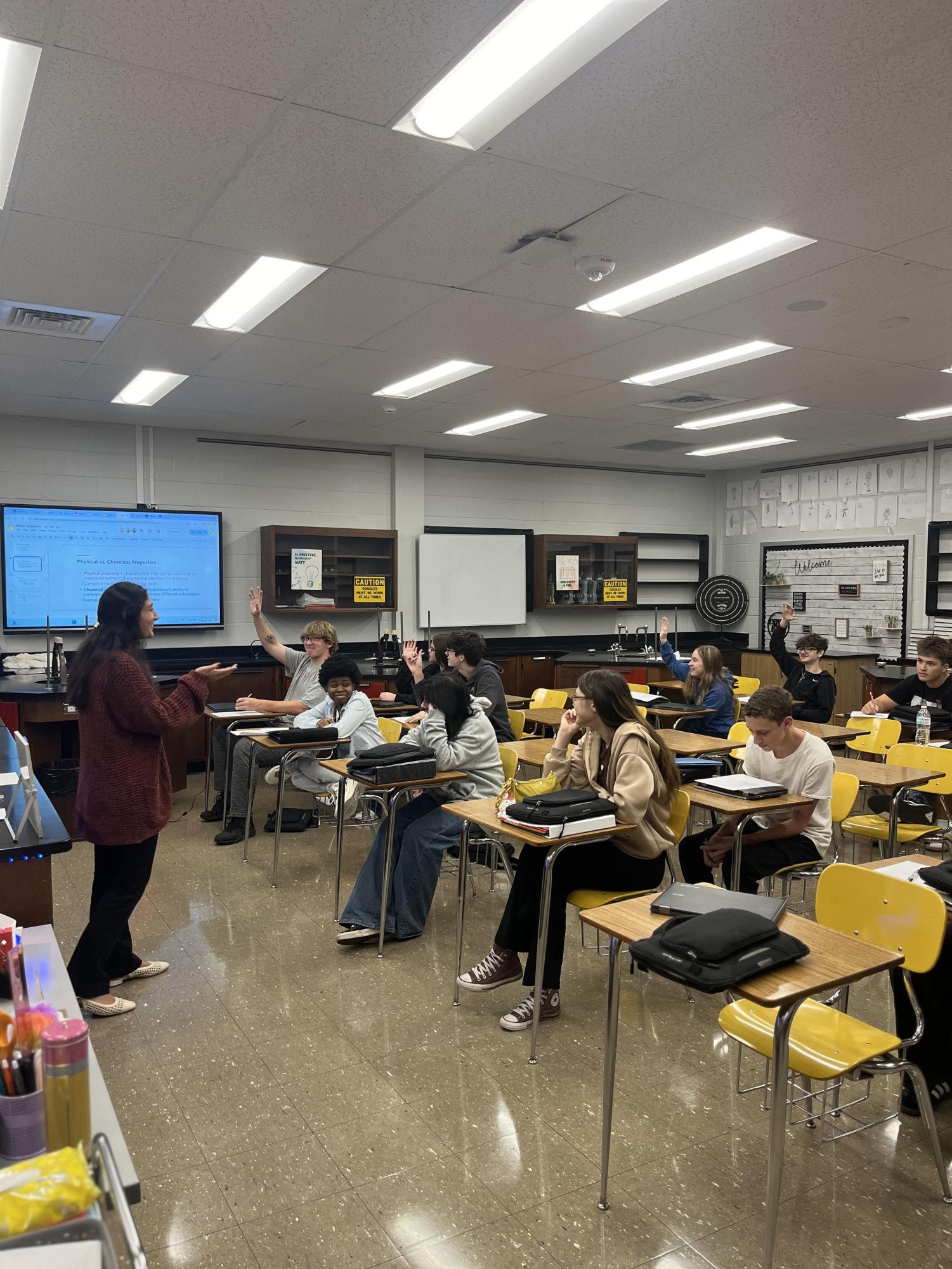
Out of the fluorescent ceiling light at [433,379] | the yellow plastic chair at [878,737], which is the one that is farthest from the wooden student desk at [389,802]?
the fluorescent ceiling light at [433,379]

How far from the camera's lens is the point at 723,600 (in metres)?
10.3

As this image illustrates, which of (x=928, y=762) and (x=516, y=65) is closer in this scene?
(x=516, y=65)

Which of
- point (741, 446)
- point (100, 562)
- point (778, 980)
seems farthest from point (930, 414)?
point (100, 562)

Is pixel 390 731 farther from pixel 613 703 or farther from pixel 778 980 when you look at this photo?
pixel 778 980

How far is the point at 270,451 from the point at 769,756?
5.77 m

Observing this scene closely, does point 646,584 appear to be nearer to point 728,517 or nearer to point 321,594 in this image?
point 728,517

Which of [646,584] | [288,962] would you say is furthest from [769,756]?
[646,584]

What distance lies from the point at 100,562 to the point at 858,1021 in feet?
21.4

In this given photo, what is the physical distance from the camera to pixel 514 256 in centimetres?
368

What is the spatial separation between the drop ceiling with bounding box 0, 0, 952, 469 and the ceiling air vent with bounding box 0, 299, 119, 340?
101 millimetres

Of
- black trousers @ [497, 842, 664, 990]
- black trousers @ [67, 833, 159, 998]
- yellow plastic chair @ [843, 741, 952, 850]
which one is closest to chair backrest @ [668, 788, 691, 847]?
black trousers @ [497, 842, 664, 990]

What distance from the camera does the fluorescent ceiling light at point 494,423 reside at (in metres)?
7.14

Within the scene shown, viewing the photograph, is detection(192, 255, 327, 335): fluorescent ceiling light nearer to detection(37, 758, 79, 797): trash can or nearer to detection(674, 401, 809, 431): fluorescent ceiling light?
detection(37, 758, 79, 797): trash can

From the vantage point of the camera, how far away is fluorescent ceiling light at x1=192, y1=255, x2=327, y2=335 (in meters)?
3.91
